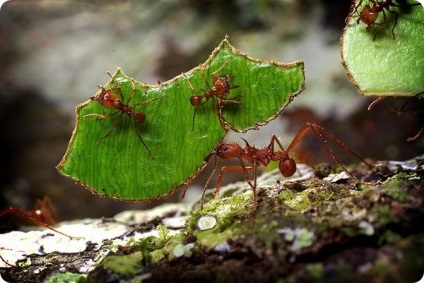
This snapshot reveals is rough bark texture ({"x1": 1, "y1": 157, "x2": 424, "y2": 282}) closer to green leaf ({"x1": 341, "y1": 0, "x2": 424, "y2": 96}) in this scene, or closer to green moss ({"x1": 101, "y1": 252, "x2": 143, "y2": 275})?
green moss ({"x1": 101, "y1": 252, "x2": 143, "y2": 275})

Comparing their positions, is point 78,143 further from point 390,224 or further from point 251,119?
point 390,224

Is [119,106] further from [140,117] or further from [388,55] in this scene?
[388,55]

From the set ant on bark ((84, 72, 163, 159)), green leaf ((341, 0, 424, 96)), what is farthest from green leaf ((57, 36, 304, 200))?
green leaf ((341, 0, 424, 96))

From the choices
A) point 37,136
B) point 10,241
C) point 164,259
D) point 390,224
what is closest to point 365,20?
point 390,224

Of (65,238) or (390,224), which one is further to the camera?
(65,238)

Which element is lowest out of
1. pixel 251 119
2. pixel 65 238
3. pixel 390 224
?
pixel 390 224

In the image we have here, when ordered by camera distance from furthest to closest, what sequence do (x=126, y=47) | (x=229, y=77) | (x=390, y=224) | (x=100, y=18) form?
(x=126, y=47) < (x=100, y=18) < (x=229, y=77) < (x=390, y=224)

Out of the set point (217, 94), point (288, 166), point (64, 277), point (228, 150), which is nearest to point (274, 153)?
point (288, 166)
